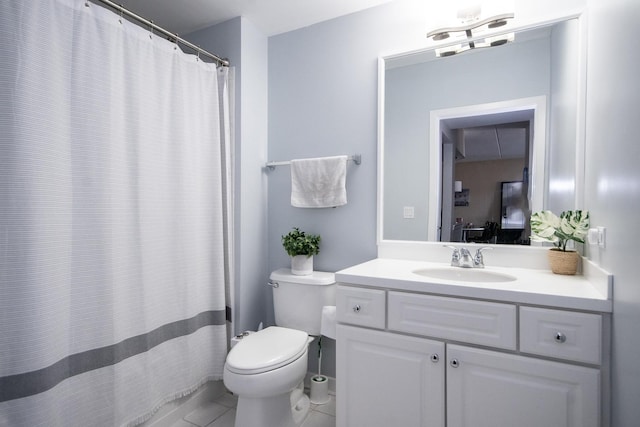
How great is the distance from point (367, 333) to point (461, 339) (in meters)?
0.37

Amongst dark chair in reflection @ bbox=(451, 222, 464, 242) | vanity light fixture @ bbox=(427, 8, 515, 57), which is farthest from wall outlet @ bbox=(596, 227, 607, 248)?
vanity light fixture @ bbox=(427, 8, 515, 57)

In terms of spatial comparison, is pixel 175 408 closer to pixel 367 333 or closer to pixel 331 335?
pixel 331 335

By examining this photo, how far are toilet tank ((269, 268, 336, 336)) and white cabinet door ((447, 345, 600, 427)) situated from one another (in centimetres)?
79

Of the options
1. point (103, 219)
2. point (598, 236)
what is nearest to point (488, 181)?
point (598, 236)

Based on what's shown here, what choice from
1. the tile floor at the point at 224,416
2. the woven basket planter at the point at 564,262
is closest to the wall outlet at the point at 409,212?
the woven basket planter at the point at 564,262

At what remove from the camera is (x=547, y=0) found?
61.4 inches

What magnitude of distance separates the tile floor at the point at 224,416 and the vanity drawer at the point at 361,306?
74cm

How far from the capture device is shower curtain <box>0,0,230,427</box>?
114 centimetres

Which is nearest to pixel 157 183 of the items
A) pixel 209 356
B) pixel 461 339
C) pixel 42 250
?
pixel 42 250

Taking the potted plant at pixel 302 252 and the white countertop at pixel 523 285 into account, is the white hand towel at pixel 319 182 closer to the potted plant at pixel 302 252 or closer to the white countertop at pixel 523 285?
the potted plant at pixel 302 252

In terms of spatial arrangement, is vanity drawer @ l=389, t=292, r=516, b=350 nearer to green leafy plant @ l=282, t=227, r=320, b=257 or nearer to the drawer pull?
the drawer pull

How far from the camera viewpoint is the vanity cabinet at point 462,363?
1087mm

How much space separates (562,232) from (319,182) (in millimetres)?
1220

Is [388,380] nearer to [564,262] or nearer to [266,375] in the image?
[266,375]
